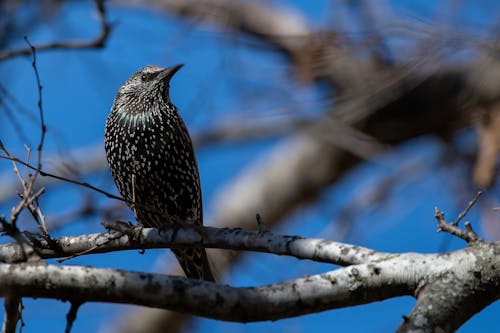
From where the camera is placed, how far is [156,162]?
453 cm

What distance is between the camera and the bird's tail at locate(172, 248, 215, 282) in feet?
15.0

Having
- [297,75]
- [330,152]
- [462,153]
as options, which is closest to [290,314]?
[297,75]

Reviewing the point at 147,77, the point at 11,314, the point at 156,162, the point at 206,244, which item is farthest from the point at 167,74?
the point at 11,314

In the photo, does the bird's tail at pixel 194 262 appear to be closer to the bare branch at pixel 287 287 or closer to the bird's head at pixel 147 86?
the bird's head at pixel 147 86

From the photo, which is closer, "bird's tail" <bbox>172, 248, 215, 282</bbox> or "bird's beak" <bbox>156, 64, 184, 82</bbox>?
"bird's tail" <bbox>172, 248, 215, 282</bbox>

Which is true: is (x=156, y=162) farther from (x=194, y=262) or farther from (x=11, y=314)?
(x=11, y=314)

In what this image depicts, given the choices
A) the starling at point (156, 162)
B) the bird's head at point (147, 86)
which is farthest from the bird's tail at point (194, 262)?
the bird's head at point (147, 86)

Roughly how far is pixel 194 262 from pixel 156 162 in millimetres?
707

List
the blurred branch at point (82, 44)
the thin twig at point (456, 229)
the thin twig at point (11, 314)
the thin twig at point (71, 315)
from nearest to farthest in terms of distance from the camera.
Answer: the thin twig at point (71, 315), the thin twig at point (11, 314), the thin twig at point (456, 229), the blurred branch at point (82, 44)

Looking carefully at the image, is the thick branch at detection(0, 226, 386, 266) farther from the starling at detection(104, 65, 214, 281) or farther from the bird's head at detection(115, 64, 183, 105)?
the bird's head at detection(115, 64, 183, 105)

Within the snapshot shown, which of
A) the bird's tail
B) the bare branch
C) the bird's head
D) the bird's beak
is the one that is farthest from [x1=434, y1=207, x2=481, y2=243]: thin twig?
the bird's beak

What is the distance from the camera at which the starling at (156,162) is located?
4539 millimetres

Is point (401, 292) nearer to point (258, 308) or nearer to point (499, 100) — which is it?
point (258, 308)

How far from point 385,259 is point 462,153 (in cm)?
315
